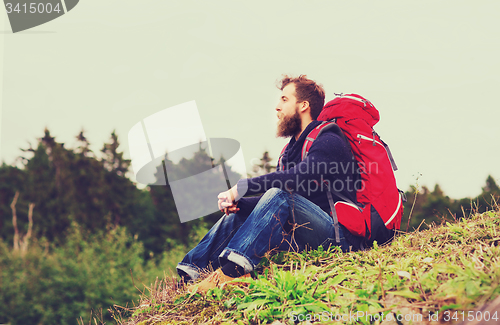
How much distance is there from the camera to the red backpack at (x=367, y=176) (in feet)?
8.70

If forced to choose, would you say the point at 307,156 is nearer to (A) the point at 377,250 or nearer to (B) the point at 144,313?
(A) the point at 377,250

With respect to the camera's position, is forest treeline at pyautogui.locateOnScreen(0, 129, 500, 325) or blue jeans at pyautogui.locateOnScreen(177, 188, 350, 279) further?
forest treeline at pyautogui.locateOnScreen(0, 129, 500, 325)

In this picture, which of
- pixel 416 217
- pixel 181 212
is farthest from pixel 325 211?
pixel 416 217

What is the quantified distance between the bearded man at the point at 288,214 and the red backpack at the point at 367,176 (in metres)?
0.07

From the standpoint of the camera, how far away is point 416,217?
1853 cm

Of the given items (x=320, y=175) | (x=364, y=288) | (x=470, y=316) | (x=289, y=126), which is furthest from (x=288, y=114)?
(x=470, y=316)

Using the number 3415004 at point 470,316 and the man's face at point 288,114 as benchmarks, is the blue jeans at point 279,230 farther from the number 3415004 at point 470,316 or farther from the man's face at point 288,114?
the number 3415004 at point 470,316

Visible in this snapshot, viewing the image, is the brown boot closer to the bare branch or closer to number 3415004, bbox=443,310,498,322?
number 3415004, bbox=443,310,498,322

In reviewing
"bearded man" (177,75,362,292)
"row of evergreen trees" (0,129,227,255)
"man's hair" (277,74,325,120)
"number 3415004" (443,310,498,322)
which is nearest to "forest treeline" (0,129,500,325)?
"row of evergreen trees" (0,129,227,255)

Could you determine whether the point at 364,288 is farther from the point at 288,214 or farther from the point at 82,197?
the point at 82,197

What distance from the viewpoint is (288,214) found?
256 cm

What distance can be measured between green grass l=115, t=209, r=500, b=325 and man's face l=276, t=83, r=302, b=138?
1.31m

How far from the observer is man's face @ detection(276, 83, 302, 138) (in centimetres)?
346

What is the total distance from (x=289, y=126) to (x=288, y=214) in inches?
46.8
